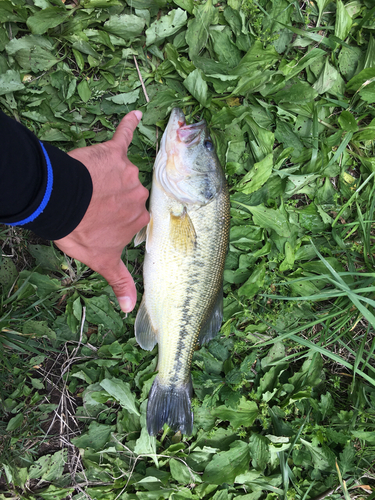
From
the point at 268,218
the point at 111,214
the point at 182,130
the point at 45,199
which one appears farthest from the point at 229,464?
the point at 182,130

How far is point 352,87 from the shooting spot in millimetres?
2543

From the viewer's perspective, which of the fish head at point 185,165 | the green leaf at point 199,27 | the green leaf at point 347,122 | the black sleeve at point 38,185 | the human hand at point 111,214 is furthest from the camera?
the green leaf at point 347,122

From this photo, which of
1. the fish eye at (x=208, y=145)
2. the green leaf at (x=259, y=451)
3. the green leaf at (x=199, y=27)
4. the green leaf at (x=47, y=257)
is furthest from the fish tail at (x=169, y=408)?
the green leaf at (x=199, y=27)

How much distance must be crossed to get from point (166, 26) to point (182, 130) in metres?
0.83

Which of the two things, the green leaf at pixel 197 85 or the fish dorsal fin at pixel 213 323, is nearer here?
the green leaf at pixel 197 85

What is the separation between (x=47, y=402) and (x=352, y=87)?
3546 millimetres

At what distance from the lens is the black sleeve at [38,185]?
4.66 feet

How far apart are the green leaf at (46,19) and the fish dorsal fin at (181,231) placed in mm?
1558

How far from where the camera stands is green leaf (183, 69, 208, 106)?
2.29 meters

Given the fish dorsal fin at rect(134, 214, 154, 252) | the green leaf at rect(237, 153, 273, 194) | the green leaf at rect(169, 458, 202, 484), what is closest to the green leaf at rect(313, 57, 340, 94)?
the green leaf at rect(237, 153, 273, 194)

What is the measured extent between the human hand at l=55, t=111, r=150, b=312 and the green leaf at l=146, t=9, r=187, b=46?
0.64 meters

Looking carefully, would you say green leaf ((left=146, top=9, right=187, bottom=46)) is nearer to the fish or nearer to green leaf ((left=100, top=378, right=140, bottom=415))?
the fish

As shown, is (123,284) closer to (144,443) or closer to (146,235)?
(146,235)

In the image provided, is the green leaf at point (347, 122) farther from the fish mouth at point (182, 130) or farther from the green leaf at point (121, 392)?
the green leaf at point (121, 392)
